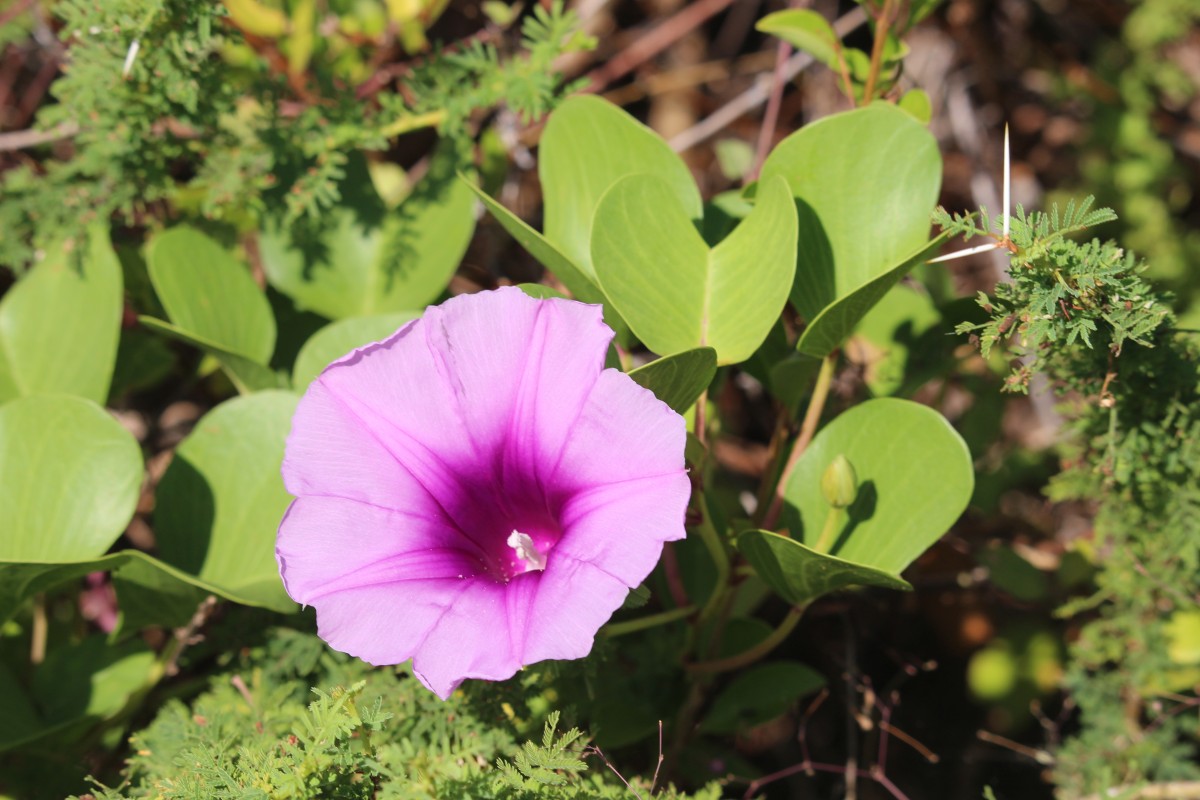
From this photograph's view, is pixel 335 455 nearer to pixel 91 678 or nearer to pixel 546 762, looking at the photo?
pixel 546 762

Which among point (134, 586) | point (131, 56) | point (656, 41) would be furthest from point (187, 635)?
point (656, 41)

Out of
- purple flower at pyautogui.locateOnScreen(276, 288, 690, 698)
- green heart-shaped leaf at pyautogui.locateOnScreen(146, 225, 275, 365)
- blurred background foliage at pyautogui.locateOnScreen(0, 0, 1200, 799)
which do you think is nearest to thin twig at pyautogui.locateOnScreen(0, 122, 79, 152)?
blurred background foliage at pyautogui.locateOnScreen(0, 0, 1200, 799)

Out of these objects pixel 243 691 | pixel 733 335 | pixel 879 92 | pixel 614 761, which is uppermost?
pixel 879 92

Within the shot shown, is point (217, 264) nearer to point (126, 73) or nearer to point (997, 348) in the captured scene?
point (126, 73)

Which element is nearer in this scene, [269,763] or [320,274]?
[269,763]

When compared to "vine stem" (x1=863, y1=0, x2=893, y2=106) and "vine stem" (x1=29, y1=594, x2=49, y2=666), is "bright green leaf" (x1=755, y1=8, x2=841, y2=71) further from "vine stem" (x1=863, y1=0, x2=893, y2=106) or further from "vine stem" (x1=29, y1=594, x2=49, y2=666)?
"vine stem" (x1=29, y1=594, x2=49, y2=666)

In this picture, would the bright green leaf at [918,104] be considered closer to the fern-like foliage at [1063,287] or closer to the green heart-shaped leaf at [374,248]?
the fern-like foliage at [1063,287]

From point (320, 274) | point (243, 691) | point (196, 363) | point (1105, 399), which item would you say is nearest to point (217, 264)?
point (320, 274)
